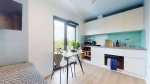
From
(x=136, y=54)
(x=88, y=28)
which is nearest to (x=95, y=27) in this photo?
(x=88, y=28)

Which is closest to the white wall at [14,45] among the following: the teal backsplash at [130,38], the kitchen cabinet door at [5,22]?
the kitchen cabinet door at [5,22]

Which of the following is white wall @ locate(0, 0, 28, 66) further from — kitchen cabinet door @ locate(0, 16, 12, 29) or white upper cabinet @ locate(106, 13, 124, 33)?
white upper cabinet @ locate(106, 13, 124, 33)

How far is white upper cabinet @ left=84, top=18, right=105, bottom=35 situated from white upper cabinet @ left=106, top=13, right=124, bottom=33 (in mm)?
222

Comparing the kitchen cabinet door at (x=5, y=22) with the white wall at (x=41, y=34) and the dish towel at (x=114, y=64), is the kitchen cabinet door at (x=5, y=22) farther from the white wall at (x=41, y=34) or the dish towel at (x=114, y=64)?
the dish towel at (x=114, y=64)

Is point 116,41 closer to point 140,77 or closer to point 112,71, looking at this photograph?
point 112,71

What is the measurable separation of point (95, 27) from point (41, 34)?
2453mm

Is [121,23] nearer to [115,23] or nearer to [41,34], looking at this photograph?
[115,23]

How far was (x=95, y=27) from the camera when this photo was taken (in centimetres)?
353

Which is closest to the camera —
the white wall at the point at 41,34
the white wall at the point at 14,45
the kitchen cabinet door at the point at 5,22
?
the kitchen cabinet door at the point at 5,22

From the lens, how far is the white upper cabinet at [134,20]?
229 centimetres

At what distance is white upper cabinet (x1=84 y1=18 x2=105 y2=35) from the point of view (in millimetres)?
3250

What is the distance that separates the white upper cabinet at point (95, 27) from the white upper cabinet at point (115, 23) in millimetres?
222

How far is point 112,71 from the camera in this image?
267cm

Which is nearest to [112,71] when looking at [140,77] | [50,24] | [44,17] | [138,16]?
[140,77]
